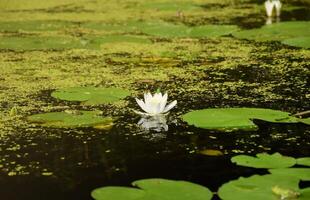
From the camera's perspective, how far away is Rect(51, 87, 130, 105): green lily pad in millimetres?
2551

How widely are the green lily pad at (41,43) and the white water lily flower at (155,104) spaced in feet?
5.36

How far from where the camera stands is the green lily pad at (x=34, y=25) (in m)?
4.75

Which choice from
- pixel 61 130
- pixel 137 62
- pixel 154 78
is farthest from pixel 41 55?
pixel 61 130

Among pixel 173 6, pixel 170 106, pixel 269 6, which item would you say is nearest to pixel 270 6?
pixel 269 6

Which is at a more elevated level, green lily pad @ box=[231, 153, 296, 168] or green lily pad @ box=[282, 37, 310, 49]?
green lily pad @ box=[282, 37, 310, 49]

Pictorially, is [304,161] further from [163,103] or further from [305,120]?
[163,103]

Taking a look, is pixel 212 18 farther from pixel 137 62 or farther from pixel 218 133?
pixel 218 133

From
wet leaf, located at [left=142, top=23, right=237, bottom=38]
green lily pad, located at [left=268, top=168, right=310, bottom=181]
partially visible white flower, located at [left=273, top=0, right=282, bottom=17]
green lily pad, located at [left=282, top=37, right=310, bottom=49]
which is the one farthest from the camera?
partially visible white flower, located at [left=273, top=0, right=282, bottom=17]

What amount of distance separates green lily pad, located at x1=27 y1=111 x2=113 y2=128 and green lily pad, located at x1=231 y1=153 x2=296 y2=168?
1.90ft

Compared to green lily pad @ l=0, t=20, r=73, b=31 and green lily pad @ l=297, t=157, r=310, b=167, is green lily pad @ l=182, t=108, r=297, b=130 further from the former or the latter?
green lily pad @ l=0, t=20, r=73, b=31

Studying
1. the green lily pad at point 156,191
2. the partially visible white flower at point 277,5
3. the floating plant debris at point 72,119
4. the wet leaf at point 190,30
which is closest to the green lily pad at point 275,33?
the wet leaf at point 190,30

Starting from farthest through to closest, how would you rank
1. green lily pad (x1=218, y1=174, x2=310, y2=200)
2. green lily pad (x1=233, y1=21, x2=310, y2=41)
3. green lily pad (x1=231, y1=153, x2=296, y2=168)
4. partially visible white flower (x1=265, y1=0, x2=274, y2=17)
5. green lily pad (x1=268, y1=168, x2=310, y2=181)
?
partially visible white flower (x1=265, y1=0, x2=274, y2=17), green lily pad (x1=233, y1=21, x2=310, y2=41), green lily pad (x1=231, y1=153, x2=296, y2=168), green lily pad (x1=268, y1=168, x2=310, y2=181), green lily pad (x1=218, y1=174, x2=310, y2=200)

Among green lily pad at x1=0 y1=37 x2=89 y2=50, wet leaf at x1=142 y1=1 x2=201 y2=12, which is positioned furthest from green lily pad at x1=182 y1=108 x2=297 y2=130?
wet leaf at x1=142 y1=1 x2=201 y2=12

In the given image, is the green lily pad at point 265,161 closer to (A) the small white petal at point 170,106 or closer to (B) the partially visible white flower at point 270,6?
(A) the small white petal at point 170,106
